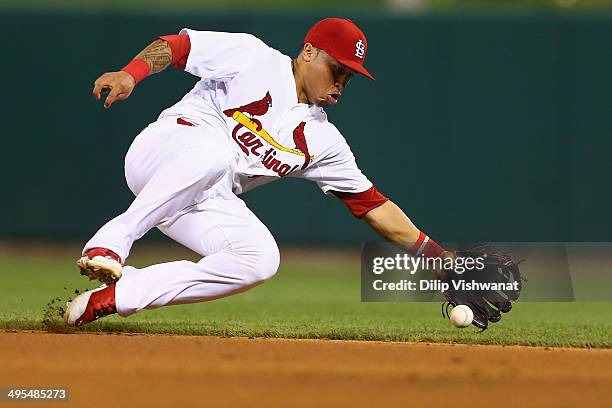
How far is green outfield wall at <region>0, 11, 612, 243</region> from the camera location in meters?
10.2

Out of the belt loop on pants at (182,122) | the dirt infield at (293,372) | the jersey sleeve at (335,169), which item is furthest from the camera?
the jersey sleeve at (335,169)

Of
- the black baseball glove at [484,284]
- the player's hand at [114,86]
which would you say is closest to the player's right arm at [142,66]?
the player's hand at [114,86]

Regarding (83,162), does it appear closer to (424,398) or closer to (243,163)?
(243,163)

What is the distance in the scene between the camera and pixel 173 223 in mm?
5086

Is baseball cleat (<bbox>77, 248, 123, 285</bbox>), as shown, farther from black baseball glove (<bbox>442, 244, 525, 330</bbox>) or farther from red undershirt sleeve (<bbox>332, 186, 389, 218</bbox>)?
black baseball glove (<bbox>442, 244, 525, 330</bbox>)

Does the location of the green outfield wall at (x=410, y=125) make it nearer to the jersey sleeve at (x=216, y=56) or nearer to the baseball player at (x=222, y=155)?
the baseball player at (x=222, y=155)

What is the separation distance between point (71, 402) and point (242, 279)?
1555 millimetres

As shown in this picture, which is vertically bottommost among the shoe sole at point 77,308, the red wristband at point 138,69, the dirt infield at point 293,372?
the dirt infield at point 293,372

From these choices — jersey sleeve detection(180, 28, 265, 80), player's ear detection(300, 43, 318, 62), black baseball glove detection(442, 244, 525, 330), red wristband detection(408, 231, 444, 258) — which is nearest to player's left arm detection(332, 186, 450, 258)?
red wristband detection(408, 231, 444, 258)

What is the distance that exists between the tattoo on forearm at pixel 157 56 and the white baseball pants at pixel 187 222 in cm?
28

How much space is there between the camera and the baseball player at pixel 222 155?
4746 millimetres

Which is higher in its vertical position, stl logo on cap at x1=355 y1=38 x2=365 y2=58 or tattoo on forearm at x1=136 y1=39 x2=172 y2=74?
stl logo on cap at x1=355 y1=38 x2=365 y2=58

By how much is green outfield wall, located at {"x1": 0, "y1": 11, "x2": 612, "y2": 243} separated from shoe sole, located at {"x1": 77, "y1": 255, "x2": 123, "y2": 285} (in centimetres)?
573

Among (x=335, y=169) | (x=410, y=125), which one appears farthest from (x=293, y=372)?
(x=410, y=125)
